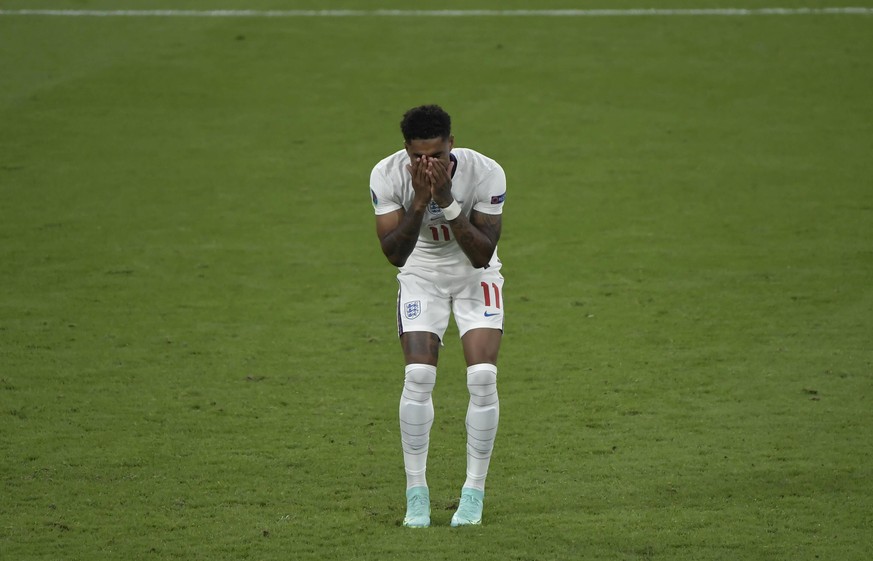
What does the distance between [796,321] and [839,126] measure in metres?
5.52

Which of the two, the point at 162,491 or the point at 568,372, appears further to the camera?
the point at 568,372

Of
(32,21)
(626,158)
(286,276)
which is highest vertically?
(32,21)

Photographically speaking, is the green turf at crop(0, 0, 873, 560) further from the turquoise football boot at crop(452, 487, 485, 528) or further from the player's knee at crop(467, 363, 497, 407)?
the player's knee at crop(467, 363, 497, 407)

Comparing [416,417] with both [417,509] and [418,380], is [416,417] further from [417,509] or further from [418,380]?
[417,509]

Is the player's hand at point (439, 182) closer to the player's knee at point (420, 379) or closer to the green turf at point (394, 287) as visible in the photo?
the player's knee at point (420, 379)

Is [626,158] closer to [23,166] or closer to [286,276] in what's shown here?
[286,276]

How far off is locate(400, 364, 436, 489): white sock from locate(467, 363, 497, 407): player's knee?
0.62ft

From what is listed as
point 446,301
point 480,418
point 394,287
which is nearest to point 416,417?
point 480,418

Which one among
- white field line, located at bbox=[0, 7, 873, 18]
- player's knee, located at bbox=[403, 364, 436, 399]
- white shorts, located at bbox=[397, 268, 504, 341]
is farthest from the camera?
white field line, located at bbox=[0, 7, 873, 18]

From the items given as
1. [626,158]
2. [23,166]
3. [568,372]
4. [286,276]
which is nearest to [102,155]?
[23,166]

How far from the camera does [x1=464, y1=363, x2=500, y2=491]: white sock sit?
5.93 meters

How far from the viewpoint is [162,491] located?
21.5ft

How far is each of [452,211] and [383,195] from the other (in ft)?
1.40

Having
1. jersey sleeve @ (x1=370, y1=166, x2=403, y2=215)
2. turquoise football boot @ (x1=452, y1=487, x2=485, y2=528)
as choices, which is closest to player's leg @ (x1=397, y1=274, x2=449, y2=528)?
turquoise football boot @ (x1=452, y1=487, x2=485, y2=528)
